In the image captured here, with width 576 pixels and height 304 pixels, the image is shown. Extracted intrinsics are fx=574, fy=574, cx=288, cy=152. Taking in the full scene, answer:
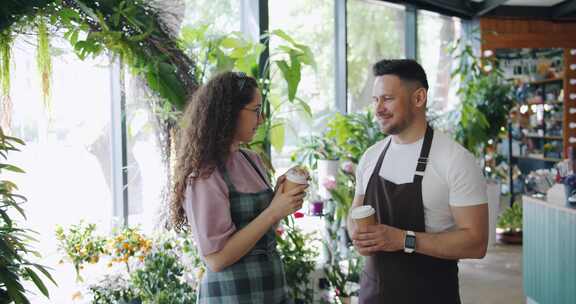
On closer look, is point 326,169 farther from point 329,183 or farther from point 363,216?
point 363,216

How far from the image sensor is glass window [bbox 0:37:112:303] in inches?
128

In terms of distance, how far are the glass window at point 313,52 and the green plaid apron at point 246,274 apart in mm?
2998

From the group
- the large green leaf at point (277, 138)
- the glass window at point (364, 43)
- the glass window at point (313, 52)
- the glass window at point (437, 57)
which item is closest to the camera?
the large green leaf at point (277, 138)

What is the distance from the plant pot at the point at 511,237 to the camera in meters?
6.97

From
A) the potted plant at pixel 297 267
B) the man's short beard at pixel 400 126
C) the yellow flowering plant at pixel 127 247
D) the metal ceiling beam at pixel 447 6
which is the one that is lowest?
the potted plant at pixel 297 267

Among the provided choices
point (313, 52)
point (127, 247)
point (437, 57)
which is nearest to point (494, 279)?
point (313, 52)

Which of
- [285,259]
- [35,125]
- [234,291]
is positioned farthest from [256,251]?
[35,125]

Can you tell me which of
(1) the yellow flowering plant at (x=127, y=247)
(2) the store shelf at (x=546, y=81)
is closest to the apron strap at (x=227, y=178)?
(1) the yellow flowering plant at (x=127, y=247)

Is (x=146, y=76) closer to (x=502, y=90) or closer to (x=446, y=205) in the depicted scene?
(x=446, y=205)

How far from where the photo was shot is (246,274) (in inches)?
73.3

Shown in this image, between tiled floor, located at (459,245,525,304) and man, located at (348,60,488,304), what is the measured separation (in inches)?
119

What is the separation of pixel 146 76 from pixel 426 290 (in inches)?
65.9

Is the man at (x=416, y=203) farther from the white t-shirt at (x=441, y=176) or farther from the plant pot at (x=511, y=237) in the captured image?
the plant pot at (x=511, y=237)

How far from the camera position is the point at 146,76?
2.81 m
